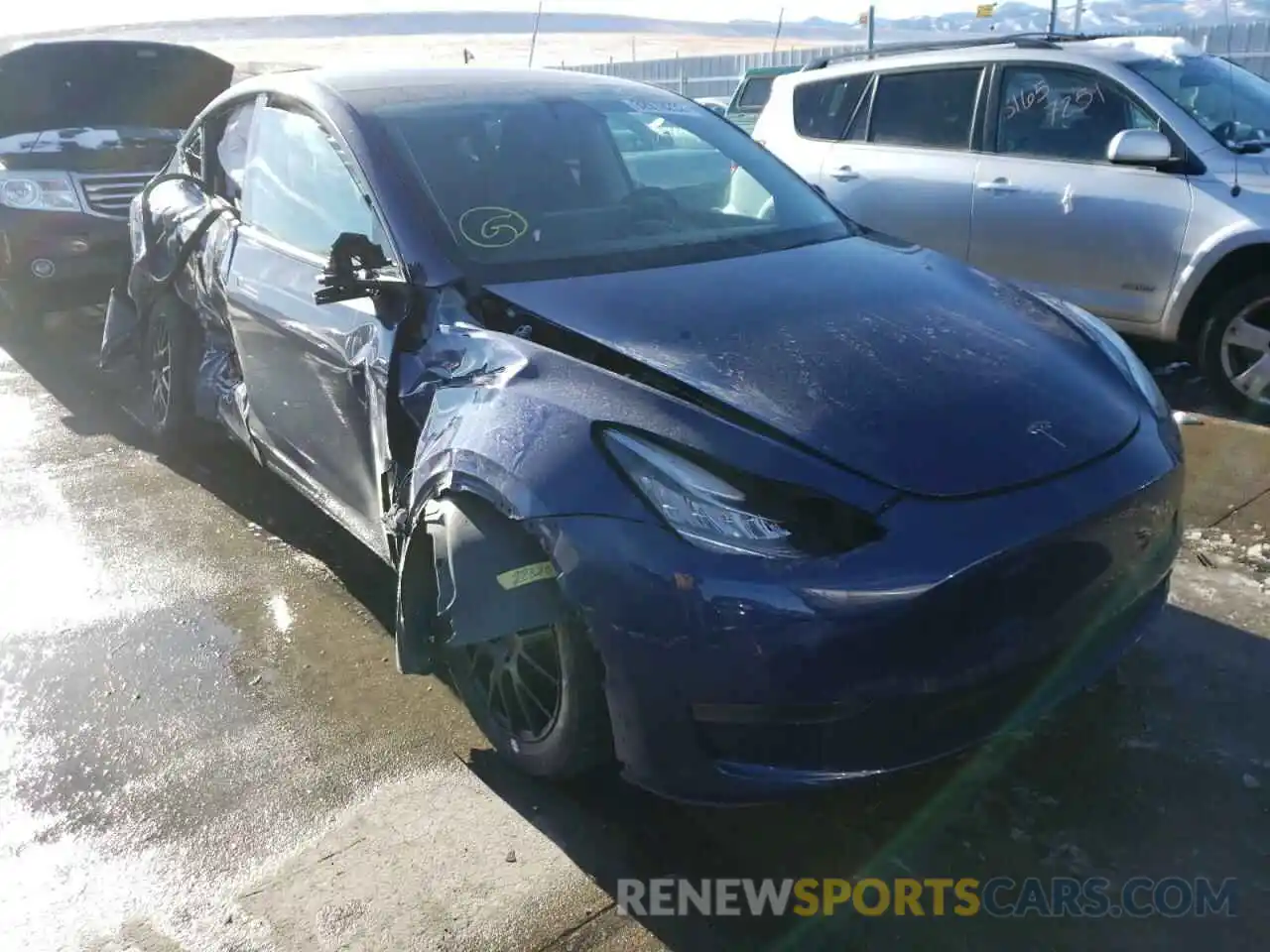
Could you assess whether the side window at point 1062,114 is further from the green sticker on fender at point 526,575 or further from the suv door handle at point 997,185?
the green sticker on fender at point 526,575

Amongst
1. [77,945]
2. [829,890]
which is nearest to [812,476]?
[829,890]

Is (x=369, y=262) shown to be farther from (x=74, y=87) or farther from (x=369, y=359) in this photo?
(x=74, y=87)

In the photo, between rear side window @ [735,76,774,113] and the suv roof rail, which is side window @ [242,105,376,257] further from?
rear side window @ [735,76,774,113]

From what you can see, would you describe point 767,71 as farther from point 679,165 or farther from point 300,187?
point 300,187

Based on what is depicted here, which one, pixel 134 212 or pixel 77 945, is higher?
pixel 134 212

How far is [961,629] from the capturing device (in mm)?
2166

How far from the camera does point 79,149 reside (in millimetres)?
7266

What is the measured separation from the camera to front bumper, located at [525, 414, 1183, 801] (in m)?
2.13

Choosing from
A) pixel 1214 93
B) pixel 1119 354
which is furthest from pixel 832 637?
pixel 1214 93

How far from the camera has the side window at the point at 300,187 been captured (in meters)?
3.36

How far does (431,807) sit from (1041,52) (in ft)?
16.6

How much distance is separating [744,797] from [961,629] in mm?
545

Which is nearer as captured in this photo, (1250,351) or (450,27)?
(1250,351)

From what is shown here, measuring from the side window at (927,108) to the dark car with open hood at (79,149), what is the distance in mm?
4790
